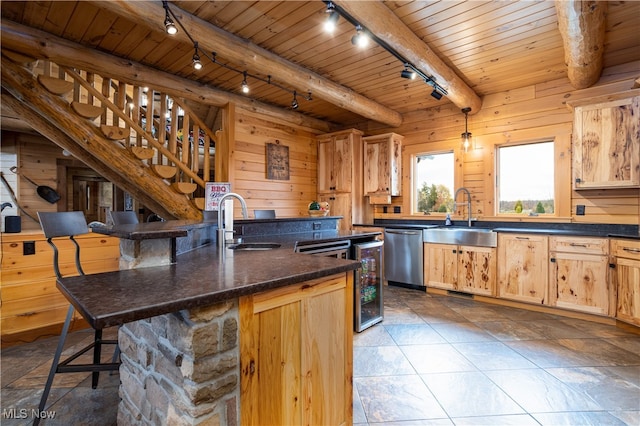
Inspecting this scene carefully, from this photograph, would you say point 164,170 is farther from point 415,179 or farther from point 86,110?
point 415,179

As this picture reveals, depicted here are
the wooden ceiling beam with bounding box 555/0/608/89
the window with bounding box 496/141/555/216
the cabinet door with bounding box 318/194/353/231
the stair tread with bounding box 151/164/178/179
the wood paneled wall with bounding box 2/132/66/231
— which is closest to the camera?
the wooden ceiling beam with bounding box 555/0/608/89

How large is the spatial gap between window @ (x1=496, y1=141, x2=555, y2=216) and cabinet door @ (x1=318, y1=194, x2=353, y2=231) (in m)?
2.18

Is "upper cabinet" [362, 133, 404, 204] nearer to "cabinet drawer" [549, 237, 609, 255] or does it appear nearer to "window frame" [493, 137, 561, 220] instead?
"window frame" [493, 137, 561, 220]

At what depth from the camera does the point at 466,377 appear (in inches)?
86.6

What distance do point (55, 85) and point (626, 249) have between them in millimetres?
5506

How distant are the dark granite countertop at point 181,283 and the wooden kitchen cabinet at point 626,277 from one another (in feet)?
10.2

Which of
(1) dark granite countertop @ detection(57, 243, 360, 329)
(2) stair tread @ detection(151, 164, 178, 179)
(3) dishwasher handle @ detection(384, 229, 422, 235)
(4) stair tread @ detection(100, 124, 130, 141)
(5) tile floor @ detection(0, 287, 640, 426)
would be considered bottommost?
(5) tile floor @ detection(0, 287, 640, 426)

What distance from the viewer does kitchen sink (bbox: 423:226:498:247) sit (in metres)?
3.84

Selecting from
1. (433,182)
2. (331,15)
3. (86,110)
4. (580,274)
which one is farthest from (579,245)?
(86,110)

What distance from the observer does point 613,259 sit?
3.07 meters

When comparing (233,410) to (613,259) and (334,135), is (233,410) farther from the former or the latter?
(334,135)

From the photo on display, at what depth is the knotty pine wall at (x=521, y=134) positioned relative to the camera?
3471 mm

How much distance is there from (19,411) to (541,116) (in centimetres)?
565

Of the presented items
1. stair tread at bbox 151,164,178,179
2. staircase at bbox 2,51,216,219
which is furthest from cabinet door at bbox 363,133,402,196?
stair tread at bbox 151,164,178,179
